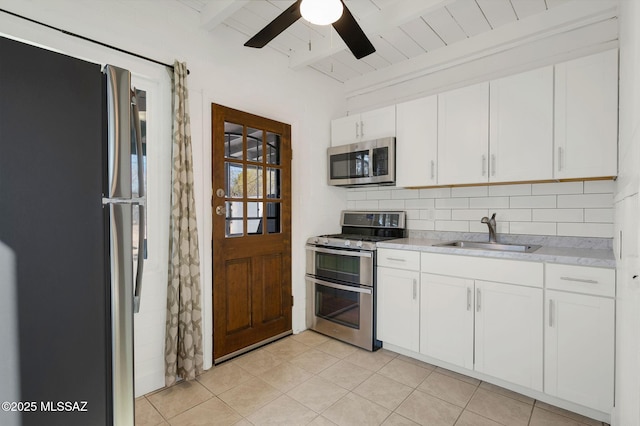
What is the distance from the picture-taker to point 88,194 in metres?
0.99

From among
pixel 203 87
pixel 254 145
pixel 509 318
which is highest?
pixel 203 87

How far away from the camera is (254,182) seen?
9.21ft

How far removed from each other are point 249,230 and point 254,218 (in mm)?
117

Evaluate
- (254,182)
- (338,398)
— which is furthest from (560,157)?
(254,182)

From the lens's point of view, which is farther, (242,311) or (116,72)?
(242,311)

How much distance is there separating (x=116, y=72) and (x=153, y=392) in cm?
207

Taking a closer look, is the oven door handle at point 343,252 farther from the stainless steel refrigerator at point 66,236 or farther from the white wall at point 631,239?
the stainless steel refrigerator at point 66,236

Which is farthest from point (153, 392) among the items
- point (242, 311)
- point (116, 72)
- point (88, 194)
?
point (116, 72)

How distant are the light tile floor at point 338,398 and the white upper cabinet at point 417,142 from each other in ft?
5.12

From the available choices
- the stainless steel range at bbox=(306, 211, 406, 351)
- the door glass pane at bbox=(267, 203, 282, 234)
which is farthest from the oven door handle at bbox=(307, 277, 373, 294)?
the door glass pane at bbox=(267, 203, 282, 234)

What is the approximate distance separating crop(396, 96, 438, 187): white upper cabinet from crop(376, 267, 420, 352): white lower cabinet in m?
0.85

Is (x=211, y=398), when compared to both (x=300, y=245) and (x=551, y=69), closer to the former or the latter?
(x=300, y=245)

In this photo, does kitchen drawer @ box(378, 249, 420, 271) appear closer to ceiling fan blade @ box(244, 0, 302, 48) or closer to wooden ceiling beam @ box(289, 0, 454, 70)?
wooden ceiling beam @ box(289, 0, 454, 70)

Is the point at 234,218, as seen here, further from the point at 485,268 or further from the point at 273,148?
the point at 485,268
